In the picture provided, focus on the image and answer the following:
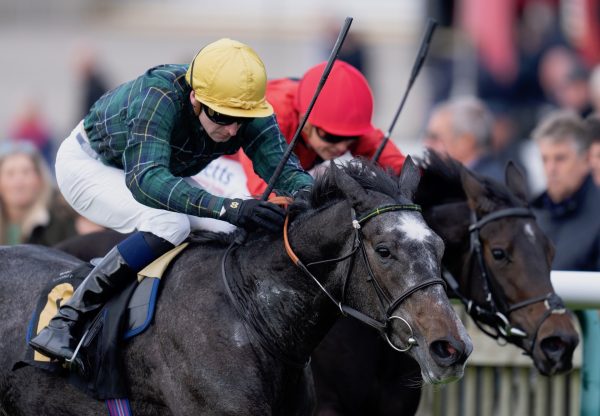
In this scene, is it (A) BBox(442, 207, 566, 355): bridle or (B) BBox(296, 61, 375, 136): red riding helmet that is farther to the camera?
(B) BBox(296, 61, 375, 136): red riding helmet

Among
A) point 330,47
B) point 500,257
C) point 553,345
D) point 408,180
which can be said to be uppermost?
point 408,180

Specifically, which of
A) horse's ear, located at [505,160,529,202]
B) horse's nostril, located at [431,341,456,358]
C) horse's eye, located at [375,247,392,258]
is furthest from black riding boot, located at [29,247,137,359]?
horse's ear, located at [505,160,529,202]

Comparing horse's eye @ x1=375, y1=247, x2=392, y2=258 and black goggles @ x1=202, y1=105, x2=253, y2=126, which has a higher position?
black goggles @ x1=202, y1=105, x2=253, y2=126

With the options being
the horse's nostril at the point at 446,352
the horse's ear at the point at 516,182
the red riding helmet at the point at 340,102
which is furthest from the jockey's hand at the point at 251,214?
the horse's ear at the point at 516,182

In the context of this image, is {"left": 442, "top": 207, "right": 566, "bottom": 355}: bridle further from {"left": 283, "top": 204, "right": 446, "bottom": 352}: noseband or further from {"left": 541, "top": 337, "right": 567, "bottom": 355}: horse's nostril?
{"left": 283, "top": 204, "right": 446, "bottom": 352}: noseband

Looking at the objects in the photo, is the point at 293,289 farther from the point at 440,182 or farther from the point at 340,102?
the point at 440,182

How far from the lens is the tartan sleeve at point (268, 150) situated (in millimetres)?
5555

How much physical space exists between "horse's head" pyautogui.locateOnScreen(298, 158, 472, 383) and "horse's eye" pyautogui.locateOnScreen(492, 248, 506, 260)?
4.33ft

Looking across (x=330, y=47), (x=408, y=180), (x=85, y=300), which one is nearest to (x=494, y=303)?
(x=408, y=180)

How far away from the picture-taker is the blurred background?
43.9 feet

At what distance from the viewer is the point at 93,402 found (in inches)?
209

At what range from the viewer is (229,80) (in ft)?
16.7

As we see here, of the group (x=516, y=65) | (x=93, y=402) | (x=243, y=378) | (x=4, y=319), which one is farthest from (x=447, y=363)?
(x=516, y=65)

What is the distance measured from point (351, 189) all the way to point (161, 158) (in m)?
0.82
